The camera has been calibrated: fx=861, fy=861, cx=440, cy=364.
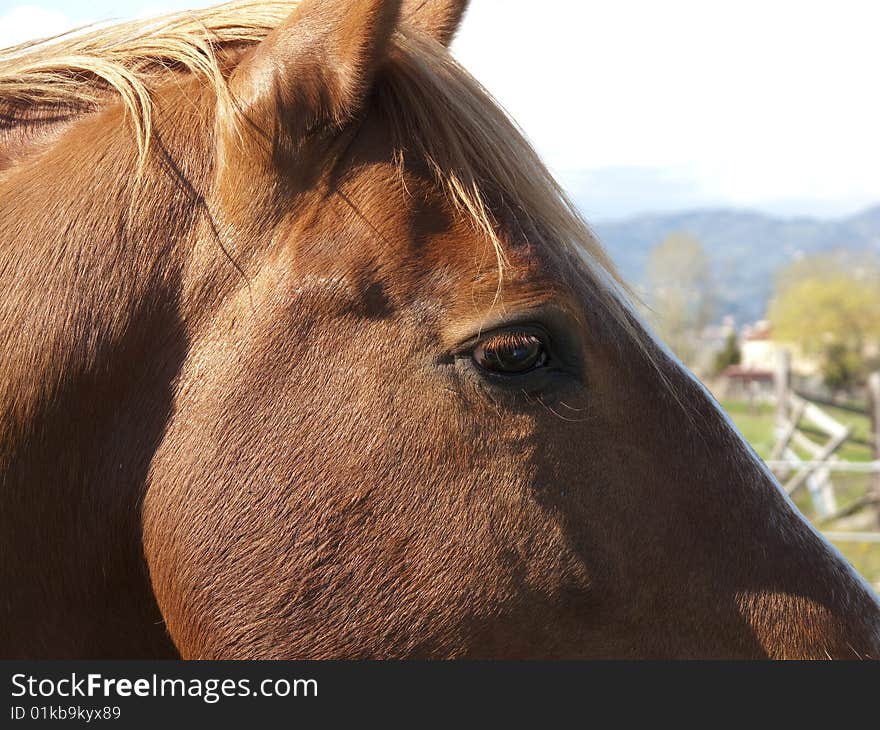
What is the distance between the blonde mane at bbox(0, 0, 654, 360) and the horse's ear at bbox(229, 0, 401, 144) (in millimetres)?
78

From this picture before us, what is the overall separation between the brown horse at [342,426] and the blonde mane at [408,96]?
0.06 ft

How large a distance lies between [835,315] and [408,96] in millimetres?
54924

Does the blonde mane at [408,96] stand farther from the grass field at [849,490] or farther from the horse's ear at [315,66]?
the grass field at [849,490]

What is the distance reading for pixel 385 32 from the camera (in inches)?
62.8

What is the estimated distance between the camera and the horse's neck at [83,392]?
165cm

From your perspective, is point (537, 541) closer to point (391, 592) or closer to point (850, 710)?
point (391, 592)

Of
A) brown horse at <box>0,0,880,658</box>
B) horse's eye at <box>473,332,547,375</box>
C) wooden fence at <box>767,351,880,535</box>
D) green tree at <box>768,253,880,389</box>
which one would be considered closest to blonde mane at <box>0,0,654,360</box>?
brown horse at <box>0,0,880,658</box>

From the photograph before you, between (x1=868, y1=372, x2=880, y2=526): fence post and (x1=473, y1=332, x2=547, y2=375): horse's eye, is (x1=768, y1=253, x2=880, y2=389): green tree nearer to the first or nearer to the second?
(x1=868, y1=372, x2=880, y2=526): fence post

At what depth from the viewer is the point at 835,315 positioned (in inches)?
2019

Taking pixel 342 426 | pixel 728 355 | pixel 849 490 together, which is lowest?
pixel 728 355

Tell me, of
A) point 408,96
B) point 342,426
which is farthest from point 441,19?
point 342,426

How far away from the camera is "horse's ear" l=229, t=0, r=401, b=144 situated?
62.3 inches

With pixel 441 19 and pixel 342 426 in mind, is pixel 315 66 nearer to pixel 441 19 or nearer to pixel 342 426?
pixel 441 19

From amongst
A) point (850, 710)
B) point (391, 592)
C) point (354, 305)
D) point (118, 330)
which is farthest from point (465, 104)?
point (850, 710)
